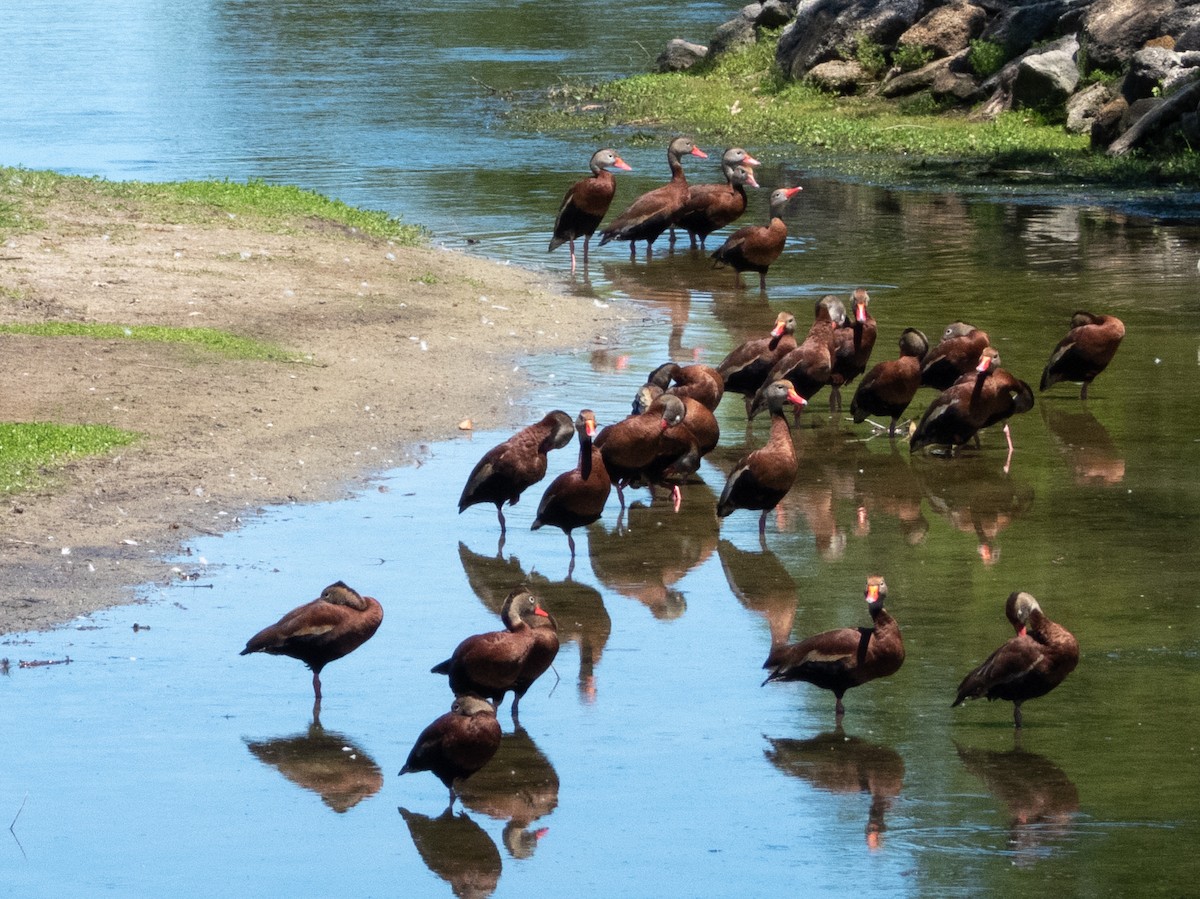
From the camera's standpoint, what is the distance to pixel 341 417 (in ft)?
42.2

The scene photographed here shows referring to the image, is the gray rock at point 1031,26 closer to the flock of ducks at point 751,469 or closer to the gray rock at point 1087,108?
the gray rock at point 1087,108

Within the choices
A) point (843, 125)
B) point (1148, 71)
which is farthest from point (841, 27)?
point (1148, 71)

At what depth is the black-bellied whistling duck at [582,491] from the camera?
10320 mm

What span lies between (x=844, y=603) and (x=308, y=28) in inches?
1722

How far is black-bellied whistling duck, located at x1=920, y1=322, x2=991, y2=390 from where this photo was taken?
1320cm

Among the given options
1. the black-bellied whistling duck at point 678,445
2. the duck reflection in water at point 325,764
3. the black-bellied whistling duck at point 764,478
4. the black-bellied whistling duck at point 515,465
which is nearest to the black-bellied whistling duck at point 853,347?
the black-bellied whistling duck at point 678,445

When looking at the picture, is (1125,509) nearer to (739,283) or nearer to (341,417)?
(341,417)

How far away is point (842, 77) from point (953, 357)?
753 inches

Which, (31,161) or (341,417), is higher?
(341,417)

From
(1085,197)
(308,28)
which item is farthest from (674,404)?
(308,28)

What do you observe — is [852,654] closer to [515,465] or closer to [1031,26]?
[515,465]

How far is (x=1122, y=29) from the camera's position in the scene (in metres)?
27.0

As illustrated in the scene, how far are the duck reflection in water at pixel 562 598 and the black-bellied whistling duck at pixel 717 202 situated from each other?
10464 millimetres

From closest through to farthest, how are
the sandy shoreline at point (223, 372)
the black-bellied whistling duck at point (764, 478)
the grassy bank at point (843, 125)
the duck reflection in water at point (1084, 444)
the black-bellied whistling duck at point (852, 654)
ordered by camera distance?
the black-bellied whistling duck at point (852, 654) → the sandy shoreline at point (223, 372) → the black-bellied whistling duck at point (764, 478) → the duck reflection in water at point (1084, 444) → the grassy bank at point (843, 125)
